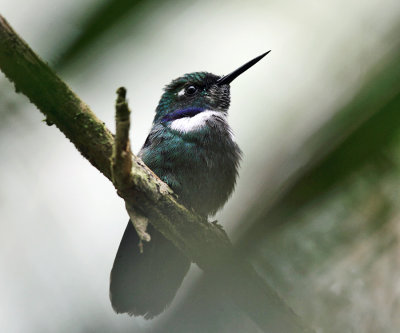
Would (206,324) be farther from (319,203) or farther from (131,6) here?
(131,6)

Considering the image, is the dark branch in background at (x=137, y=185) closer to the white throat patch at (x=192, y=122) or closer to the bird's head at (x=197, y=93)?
the white throat patch at (x=192, y=122)

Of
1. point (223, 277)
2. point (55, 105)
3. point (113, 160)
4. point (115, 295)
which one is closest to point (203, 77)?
point (115, 295)

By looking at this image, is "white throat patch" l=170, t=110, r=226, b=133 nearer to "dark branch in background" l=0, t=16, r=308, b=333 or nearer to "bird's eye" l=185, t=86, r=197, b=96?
"bird's eye" l=185, t=86, r=197, b=96

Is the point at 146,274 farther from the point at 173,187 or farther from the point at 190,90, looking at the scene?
the point at 190,90

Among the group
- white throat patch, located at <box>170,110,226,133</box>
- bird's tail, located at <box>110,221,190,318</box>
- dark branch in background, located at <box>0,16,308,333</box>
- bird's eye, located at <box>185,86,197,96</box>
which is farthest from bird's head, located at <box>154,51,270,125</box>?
dark branch in background, located at <box>0,16,308,333</box>

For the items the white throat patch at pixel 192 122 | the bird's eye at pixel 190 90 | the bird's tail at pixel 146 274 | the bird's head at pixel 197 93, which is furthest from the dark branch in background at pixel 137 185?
the bird's eye at pixel 190 90

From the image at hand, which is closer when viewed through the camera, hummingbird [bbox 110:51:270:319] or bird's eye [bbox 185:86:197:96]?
hummingbird [bbox 110:51:270:319]

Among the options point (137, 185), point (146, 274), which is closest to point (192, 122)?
point (146, 274)
